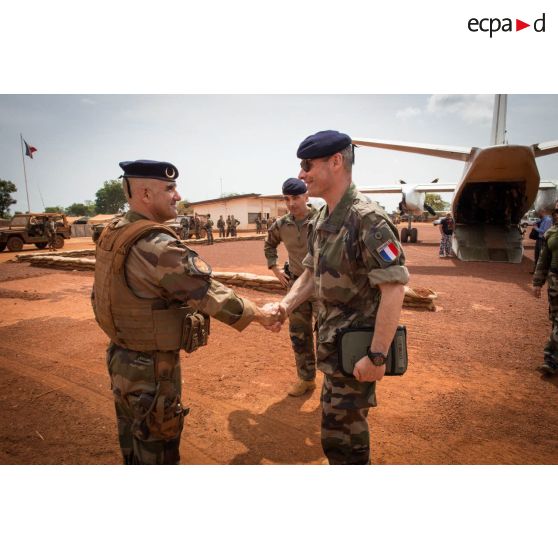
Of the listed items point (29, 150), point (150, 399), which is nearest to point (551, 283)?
point (150, 399)

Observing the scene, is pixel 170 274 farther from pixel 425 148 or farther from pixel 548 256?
pixel 425 148

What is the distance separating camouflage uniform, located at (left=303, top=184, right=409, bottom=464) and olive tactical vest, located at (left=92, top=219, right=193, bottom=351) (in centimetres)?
87

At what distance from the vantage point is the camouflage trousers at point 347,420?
6.49 feet

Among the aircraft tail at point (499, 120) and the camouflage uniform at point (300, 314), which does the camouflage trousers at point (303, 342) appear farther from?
the aircraft tail at point (499, 120)

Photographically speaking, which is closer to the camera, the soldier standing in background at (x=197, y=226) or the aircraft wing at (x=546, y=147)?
the aircraft wing at (x=546, y=147)

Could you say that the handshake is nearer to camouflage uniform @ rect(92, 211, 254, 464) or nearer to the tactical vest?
camouflage uniform @ rect(92, 211, 254, 464)

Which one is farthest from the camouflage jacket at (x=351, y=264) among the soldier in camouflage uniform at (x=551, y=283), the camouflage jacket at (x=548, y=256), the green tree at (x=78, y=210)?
the green tree at (x=78, y=210)

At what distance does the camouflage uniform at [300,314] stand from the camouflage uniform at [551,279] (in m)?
2.76

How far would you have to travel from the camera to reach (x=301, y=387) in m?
3.62

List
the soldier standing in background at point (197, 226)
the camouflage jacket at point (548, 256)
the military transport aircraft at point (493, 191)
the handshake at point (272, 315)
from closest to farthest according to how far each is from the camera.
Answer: the handshake at point (272, 315) → the camouflage jacket at point (548, 256) → the military transport aircraft at point (493, 191) → the soldier standing in background at point (197, 226)

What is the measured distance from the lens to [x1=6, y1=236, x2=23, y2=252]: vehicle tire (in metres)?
19.0

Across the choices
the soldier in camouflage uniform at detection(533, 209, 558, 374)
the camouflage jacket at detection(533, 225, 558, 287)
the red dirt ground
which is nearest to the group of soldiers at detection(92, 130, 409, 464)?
the red dirt ground

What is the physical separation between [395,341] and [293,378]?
2.24m
